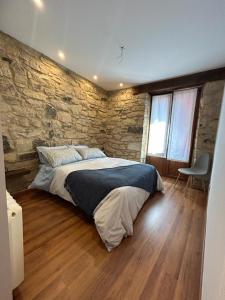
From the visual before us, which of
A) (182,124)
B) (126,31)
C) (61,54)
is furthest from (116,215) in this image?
(182,124)

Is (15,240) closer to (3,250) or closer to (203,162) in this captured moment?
(3,250)

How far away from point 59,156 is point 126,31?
219cm

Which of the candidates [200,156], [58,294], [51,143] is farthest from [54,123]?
[200,156]

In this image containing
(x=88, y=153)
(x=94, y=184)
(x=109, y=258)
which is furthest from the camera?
(x=88, y=153)

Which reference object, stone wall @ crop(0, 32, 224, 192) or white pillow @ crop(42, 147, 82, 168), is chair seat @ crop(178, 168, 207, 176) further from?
white pillow @ crop(42, 147, 82, 168)

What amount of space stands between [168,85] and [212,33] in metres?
1.62

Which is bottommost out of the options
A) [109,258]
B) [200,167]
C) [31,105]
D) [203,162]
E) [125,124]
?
[109,258]

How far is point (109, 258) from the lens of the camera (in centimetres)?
142

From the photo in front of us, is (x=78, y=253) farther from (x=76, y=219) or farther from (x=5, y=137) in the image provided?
(x=5, y=137)

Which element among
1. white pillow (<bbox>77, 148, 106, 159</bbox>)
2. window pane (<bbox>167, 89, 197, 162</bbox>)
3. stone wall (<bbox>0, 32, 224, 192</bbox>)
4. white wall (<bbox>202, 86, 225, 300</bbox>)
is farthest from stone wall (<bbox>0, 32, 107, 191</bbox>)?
white wall (<bbox>202, 86, 225, 300</bbox>)

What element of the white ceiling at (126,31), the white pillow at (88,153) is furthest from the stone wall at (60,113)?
the white pillow at (88,153)

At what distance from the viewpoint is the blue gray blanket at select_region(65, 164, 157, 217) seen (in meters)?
1.83

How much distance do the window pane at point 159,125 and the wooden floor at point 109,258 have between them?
2.17 m

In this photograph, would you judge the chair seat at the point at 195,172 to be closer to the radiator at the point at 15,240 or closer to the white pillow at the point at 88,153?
the white pillow at the point at 88,153
